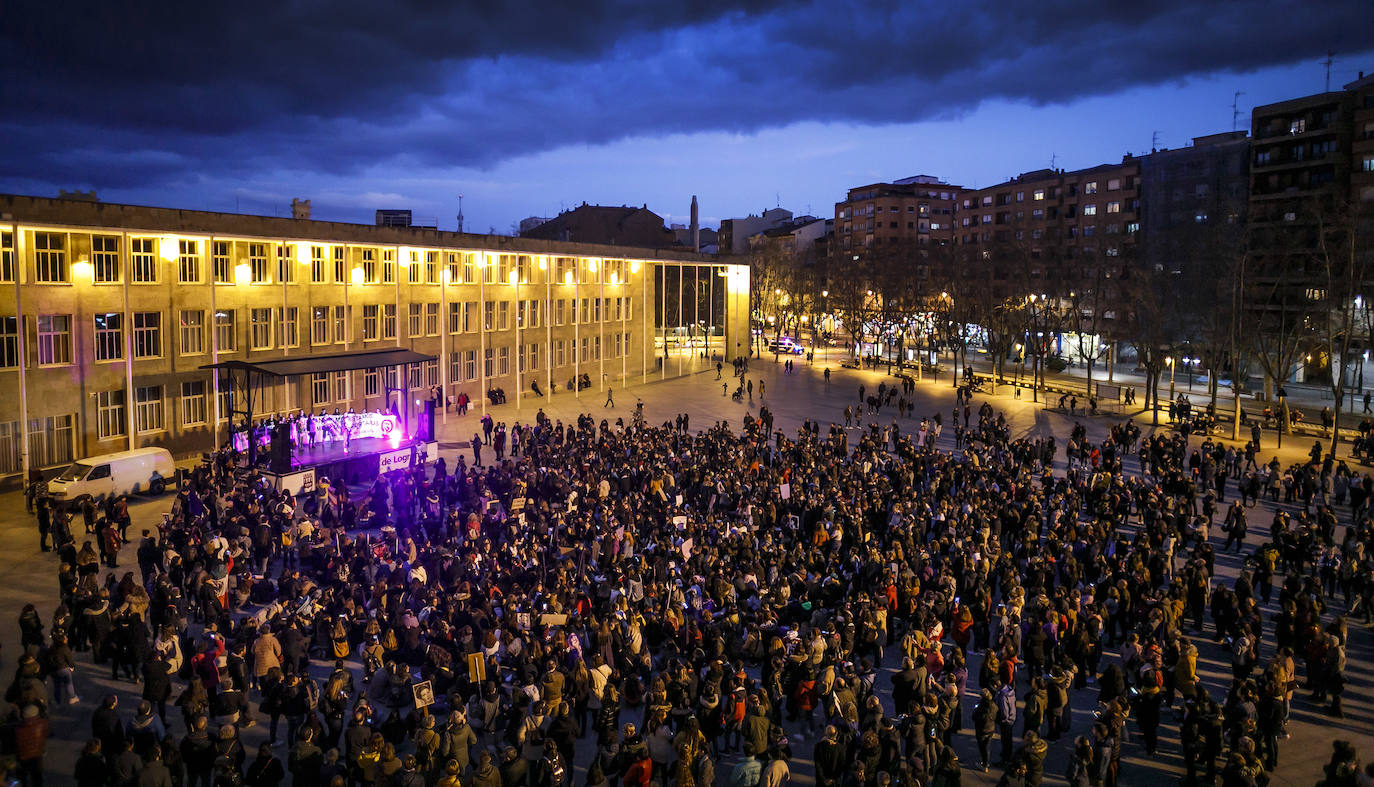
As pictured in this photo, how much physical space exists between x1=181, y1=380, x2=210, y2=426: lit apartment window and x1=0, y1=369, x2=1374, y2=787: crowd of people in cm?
874

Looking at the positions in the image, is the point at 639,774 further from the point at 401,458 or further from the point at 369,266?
the point at 369,266

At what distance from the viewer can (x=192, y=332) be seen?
27625mm

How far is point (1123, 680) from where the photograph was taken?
35.5 feet

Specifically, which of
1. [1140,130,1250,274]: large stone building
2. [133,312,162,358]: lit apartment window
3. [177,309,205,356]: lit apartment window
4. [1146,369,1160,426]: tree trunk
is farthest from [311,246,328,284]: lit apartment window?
[1140,130,1250,274]: large stone building

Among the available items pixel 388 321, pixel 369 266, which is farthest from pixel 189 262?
pixel 388 321

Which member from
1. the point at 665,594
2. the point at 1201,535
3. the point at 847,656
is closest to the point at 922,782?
the point at 847,656

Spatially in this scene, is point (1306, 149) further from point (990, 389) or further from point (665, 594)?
point (665, 594)

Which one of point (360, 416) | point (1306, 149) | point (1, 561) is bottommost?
point (1, 561)

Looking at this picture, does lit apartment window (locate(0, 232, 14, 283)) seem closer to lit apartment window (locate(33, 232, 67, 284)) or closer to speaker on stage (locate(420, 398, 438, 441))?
lit apartment window (locate(33, 232, 67, 284))

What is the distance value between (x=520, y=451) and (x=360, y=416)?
15.8 ft

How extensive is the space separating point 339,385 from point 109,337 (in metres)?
8.47

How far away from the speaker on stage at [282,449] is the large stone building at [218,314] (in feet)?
25.0

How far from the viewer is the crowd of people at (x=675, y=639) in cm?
891

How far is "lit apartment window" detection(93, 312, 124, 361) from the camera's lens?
2503cm
